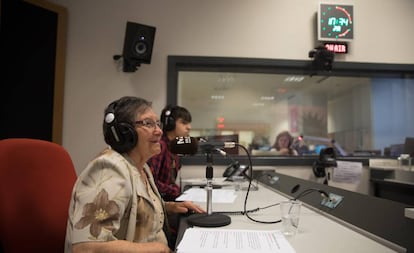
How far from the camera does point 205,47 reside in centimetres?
322

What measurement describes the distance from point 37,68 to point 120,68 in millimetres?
783

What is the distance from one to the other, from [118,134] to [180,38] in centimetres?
243

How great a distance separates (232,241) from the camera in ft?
2.86

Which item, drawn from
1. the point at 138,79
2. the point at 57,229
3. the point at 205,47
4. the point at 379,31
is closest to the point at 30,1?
the point at 138,79

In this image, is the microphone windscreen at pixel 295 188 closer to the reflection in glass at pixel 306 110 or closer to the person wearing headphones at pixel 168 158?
the person wearing headphones at pixel 168 158

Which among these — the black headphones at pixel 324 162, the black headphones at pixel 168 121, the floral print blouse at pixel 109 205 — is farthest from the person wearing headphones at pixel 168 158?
the black headphones at pixel 324 162

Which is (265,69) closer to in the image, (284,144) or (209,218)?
(284,144)

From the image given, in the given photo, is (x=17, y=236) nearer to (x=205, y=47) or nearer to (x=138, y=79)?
(x=138, y=79)

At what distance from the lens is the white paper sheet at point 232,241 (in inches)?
31.4

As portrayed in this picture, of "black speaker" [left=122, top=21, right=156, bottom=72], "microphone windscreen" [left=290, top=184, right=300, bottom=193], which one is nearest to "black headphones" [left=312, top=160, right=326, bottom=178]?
"microphone windscreen" [left=290, top=184, right=300, bottom=193]

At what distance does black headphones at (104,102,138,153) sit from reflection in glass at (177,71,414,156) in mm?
2345

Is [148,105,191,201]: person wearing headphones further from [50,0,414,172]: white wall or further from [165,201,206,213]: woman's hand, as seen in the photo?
[50,0,414,172]: white wall

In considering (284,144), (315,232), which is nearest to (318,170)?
(284,144)

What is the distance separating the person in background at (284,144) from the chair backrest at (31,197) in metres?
2.67
